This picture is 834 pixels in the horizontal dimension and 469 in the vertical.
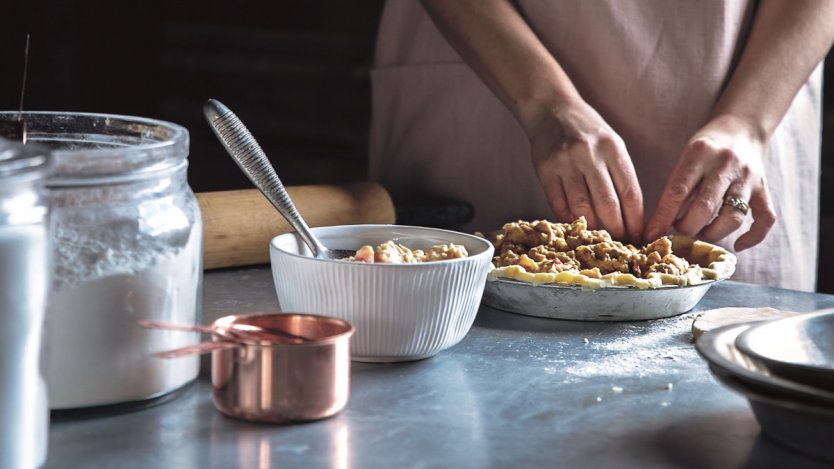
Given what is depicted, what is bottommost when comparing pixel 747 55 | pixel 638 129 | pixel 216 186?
pixel 216 186

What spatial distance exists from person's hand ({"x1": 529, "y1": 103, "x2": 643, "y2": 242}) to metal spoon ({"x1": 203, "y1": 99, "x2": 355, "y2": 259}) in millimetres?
523

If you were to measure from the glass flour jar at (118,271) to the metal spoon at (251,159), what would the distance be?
171 mm

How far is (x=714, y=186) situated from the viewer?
1616 millimetres

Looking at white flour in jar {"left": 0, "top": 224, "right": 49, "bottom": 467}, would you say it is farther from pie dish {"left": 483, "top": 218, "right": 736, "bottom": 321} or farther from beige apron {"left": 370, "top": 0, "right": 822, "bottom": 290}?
beige apron {"left": 370, "top": 0, "right": 822, "bottom": 290}

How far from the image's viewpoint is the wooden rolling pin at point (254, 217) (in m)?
1.56

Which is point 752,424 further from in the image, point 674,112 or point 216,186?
point 216,186

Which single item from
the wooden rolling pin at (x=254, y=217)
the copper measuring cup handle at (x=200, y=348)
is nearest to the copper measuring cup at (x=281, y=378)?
the copper measuring cup handle at (x=200, y=348)

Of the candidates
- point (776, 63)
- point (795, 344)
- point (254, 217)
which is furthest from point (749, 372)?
point (776, 63)

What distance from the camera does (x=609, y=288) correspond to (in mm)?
1294

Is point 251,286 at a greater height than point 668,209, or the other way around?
point 668,209

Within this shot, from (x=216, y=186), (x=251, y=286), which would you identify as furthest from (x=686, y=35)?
(x=216, y=186)

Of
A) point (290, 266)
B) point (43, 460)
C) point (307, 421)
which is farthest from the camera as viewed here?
point (290, 266)

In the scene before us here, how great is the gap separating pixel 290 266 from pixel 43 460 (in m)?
0.37

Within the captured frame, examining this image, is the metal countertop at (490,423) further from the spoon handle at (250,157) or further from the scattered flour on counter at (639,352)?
the spoon handle at (250,157)
